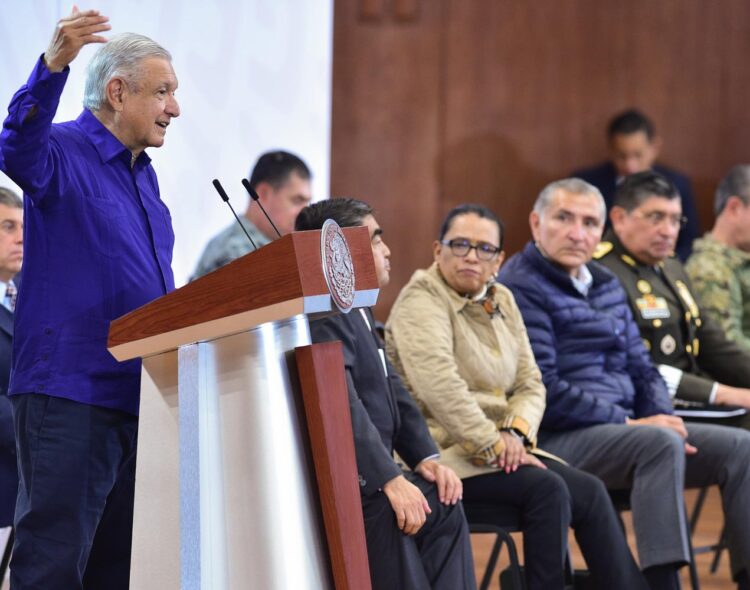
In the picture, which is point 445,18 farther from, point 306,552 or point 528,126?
point 306,552

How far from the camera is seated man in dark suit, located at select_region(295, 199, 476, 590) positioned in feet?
8.04

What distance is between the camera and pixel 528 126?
5969 millimetres

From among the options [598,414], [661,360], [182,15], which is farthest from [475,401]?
[182,15]

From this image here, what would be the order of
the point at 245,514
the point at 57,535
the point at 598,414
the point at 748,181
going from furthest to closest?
1. the point at 748,181
2. the point at 598,414
3. the point at 57,535
4. the point at 245,514

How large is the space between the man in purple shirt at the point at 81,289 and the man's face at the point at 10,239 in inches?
35.8

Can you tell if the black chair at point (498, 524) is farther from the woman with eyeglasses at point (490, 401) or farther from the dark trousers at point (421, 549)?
the dark trousers at point (421, 549)

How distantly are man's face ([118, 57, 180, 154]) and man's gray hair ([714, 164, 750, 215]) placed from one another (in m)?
2.90

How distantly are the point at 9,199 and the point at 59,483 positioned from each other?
1237 millimetres

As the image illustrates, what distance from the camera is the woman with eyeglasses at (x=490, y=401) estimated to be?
2908 millimetres

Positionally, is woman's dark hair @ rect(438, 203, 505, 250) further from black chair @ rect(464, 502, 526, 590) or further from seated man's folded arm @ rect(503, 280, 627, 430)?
black chair @ rect(464, 502, 526, 590)

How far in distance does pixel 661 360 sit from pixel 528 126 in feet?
7.90

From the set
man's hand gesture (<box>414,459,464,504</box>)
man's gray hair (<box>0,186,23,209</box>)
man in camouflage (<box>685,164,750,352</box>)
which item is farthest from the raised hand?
man in camouflage (<box>685,164,750,352</box>)

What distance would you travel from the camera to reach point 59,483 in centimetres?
193

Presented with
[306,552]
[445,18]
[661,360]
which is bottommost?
[306,552]
